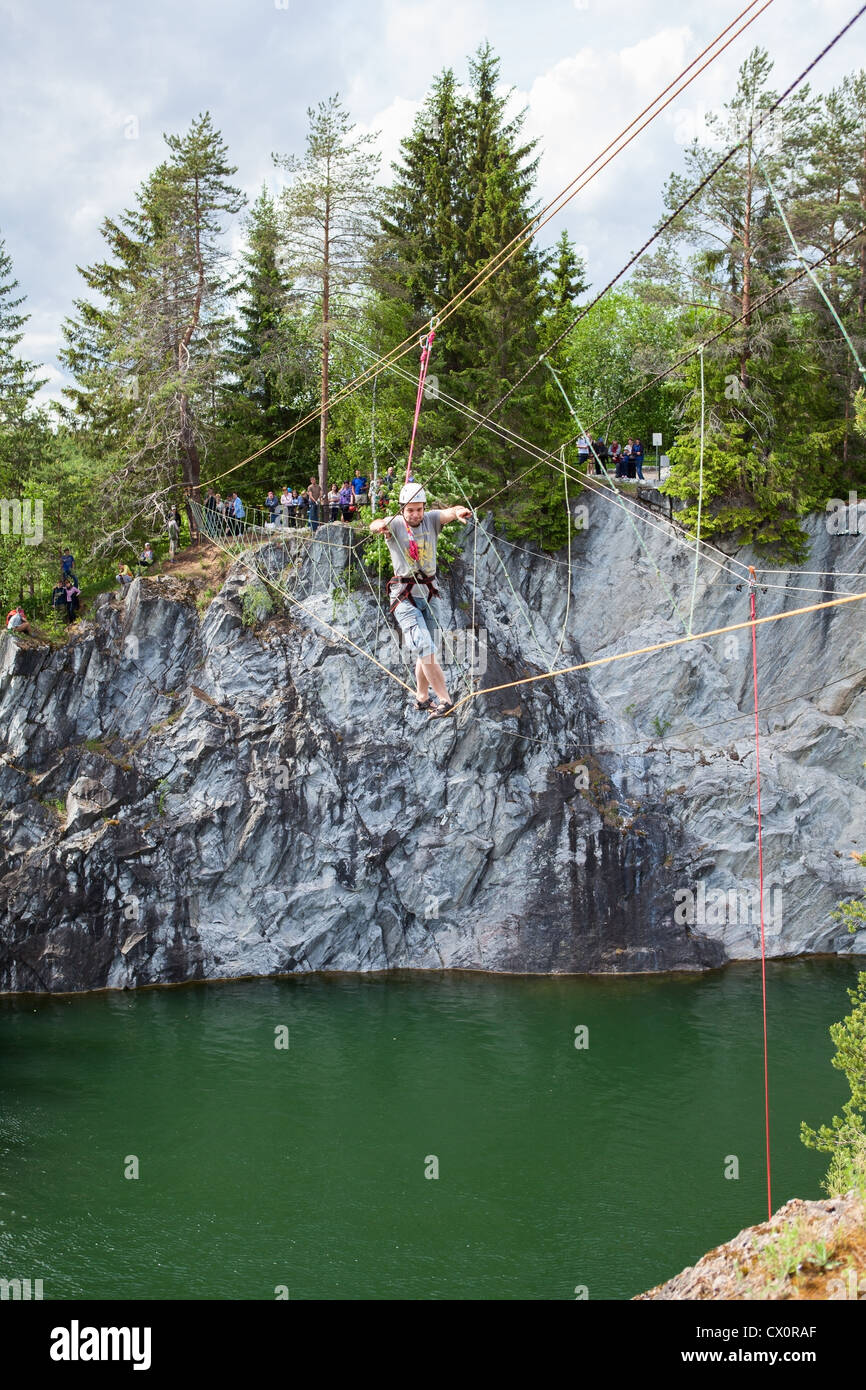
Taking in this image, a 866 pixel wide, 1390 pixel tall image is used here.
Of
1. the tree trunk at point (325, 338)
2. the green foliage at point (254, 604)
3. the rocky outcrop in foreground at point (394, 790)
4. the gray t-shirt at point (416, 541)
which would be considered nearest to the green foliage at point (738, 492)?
the rocky outcrop in foreground at point (394, 790)

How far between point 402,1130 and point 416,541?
1442cm

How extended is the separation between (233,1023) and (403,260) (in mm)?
22300

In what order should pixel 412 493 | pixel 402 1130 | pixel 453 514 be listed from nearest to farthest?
pixel 453 514
pixel 412 493
pixel 402 1130

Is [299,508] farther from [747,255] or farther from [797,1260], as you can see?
[797,1260]

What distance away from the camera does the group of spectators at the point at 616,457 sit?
94.0 ft

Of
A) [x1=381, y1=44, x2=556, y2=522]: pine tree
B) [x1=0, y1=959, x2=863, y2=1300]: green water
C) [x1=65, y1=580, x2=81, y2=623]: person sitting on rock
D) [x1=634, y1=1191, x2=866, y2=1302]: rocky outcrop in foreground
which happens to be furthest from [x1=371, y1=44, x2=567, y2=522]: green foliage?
[x1=634, y1=1191, x2=866, y2=1302]: rocky outcrop in foreground

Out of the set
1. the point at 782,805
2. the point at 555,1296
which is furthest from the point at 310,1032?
the point at 782,805

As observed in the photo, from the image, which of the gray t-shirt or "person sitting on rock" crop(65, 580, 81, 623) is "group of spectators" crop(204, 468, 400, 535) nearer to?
"person sitting on rock" crop(65, 580, 81, 623)

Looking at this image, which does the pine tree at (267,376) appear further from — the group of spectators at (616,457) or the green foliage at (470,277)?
the group of spectators at (616,457)

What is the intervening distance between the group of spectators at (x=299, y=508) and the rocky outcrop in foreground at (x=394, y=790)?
98cm

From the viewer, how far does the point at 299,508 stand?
2855 centimetres

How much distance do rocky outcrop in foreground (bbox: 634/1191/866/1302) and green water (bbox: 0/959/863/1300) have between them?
4.84 meters

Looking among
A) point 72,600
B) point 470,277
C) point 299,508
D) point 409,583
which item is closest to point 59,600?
point 72,600

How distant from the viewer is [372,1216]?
663 inches
